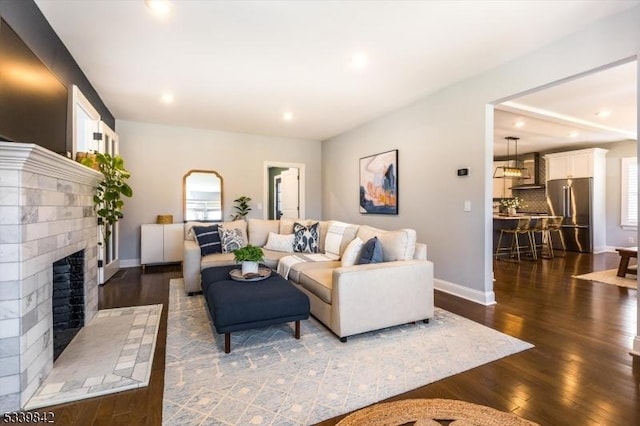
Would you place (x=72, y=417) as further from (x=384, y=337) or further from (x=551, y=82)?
(x=551, y=82)

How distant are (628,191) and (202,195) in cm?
909

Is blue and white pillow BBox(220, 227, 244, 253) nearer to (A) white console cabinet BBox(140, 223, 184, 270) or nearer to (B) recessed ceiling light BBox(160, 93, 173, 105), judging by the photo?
(A) white console cabinet BBox(140, 223, 184, 270)

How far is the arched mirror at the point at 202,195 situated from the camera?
5.76 m

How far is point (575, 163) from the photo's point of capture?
717cm

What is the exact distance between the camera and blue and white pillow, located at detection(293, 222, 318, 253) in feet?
13.9

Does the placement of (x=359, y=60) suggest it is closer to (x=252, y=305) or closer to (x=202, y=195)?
(x=252, y=305)

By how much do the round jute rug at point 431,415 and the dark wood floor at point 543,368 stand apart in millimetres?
99

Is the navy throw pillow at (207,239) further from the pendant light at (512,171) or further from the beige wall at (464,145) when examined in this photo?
the pendant light at (512,171)

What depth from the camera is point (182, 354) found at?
2262 mm

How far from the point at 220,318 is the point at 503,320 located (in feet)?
8.48

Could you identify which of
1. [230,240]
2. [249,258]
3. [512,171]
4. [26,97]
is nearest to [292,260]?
[249,258]

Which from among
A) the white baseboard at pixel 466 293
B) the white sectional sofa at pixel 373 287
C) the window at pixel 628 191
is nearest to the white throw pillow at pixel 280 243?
the white sectional sofa at pixel 373 287

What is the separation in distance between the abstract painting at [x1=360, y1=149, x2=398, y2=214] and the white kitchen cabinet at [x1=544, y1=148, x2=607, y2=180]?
5395mm

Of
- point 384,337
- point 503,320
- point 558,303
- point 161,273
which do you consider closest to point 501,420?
point 384,337
